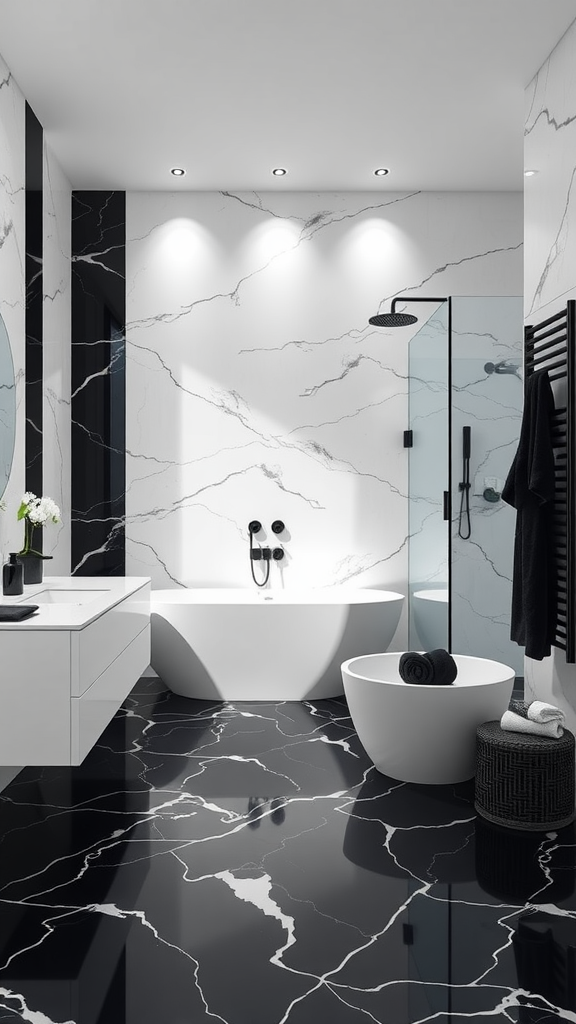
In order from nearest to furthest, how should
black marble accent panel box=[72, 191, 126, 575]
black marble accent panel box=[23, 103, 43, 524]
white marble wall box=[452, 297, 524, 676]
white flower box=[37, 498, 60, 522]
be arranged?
white flower box=[37, 498, 60, 522]
white marble wall box=[452, 297, 524, 676]
black marble accent panel box=[23, 103, 43, 524]
black marble accent panel box=[72, 191, 126, 575]

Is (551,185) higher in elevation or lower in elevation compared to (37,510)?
higher

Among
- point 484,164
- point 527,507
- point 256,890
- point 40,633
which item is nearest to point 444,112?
point 484,164

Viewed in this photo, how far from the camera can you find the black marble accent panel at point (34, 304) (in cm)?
371

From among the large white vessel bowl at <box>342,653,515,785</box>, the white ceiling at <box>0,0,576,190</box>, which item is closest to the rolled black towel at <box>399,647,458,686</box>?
the large white vessel bowl at <box>342,653,515,785</box>

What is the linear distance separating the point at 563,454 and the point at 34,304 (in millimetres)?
2619

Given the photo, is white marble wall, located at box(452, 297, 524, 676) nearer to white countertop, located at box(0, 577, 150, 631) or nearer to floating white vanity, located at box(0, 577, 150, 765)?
white countertop, located at box(0, 577, 150, 631)

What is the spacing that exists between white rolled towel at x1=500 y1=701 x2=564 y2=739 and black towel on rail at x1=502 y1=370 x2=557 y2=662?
10.2 inches

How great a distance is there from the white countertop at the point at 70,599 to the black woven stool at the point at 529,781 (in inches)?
56.1

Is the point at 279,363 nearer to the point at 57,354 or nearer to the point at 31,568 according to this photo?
the point at 57,354

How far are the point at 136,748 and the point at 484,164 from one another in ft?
11.8

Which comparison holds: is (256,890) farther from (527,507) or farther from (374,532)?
(374,532)

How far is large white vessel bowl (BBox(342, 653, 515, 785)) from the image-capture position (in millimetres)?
2783

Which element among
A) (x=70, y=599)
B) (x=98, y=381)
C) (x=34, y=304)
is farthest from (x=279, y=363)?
(x=70, y=599)

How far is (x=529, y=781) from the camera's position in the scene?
2566mm
